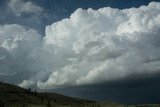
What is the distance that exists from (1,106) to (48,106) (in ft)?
110

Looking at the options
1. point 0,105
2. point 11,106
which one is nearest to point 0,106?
point 0,105

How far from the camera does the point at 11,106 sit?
194 metres

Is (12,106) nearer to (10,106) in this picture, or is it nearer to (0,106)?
Answer: (10,106)

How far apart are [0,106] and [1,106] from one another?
10.8 ft

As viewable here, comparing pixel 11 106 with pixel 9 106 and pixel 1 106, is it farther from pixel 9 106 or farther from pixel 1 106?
pixel 1 106

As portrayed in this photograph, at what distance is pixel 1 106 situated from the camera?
167000 mm

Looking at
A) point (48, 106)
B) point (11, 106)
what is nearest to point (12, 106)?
point (11, 106)

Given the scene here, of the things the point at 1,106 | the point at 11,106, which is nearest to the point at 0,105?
the point at 1,106

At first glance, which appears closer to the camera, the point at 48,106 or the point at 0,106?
the point at 0,106

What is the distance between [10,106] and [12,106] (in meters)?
1.66

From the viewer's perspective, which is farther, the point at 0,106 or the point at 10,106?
the point at 10,106

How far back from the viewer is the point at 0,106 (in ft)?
537

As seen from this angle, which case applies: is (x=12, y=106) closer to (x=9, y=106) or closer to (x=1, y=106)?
(x=9, y=106)

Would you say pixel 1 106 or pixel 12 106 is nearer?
pixel 1 106
